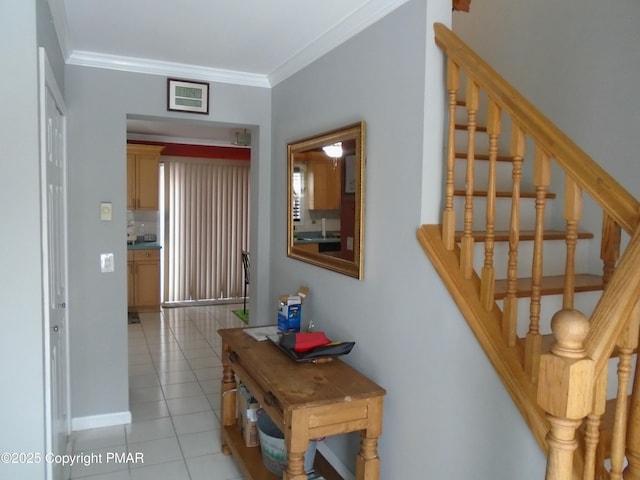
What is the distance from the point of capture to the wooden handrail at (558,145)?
1.26m

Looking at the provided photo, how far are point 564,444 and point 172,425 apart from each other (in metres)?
2.98

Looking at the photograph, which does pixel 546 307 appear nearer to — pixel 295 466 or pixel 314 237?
pixel 295 466

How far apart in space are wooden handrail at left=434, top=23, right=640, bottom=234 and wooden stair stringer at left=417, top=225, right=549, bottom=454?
1.88ft

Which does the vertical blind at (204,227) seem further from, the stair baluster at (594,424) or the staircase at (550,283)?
the stair baluster at (594,424)

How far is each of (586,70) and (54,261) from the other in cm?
288

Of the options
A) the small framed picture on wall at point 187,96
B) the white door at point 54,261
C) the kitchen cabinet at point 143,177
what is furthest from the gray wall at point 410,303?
the kitchen cabinet at point 143,177

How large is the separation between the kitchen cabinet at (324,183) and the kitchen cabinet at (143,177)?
13.7 ft

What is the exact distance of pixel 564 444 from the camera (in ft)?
3.26

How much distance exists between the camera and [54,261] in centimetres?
254

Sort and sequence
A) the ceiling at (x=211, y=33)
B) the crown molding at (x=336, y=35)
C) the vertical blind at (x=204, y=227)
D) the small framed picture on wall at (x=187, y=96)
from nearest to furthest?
the crown molding at (x=336, y=35)
the ceiling at (x=211, y=33)
the small framed picture on wall at (x=187, y=96)
the vertical blind at (x=204, y=227)

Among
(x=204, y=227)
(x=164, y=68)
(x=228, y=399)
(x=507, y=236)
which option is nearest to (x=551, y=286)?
(x=507, y=236)

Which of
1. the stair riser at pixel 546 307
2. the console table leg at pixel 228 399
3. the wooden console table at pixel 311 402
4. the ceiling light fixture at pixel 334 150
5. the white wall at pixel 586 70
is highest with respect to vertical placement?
the white wall at pixel 586 70

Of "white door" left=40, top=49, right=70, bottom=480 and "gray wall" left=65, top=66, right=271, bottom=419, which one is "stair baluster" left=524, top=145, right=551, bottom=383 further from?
"gray wall" left=65, top=66, right=271, bottom=419

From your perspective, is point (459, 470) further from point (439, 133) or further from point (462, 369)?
point (439, 133)
